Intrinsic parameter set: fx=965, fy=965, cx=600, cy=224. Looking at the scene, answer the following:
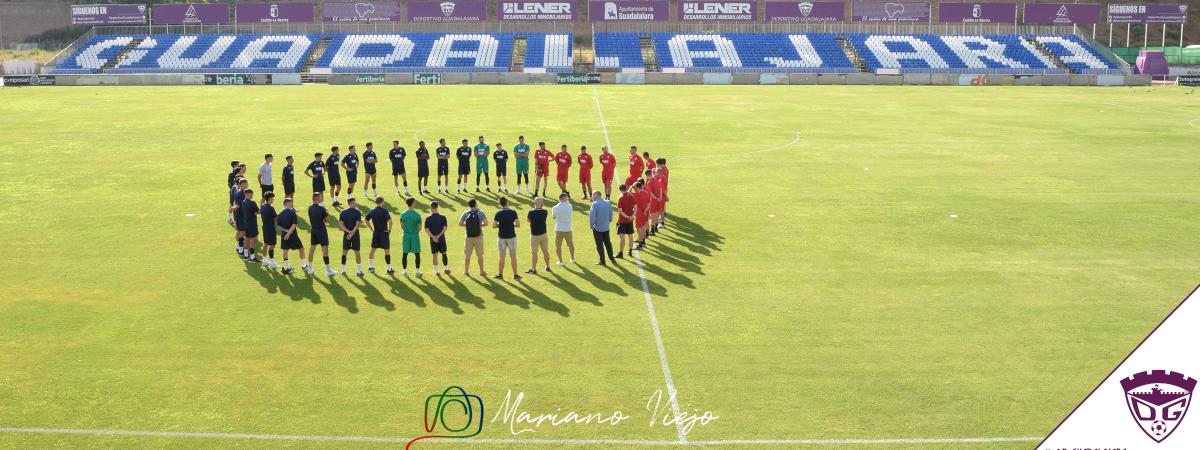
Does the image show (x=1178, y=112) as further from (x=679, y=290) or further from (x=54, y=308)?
(x=54, y=308)

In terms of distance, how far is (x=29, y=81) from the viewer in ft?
230

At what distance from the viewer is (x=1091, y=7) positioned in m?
87.6

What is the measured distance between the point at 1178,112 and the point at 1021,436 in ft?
152

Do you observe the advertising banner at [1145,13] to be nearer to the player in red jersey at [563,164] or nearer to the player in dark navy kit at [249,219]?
the player in red jersey at [563,164]

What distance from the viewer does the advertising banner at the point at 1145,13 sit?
8612 centimetres

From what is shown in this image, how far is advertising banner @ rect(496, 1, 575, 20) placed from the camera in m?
88.5

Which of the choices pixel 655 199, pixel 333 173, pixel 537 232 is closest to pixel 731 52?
pixel 333 173

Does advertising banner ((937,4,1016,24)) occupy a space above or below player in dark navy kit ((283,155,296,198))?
above

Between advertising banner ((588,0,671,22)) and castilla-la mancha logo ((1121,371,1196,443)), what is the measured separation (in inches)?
3402

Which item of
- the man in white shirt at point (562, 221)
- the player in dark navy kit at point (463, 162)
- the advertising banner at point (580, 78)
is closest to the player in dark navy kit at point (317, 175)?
the player in dark navy kit at point (463, 162)

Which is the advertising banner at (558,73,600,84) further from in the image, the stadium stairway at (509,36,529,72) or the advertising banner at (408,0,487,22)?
the advertising banner at (408,0,487,22)

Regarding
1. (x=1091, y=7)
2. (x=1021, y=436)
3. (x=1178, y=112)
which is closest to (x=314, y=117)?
(x=1021, y=436)

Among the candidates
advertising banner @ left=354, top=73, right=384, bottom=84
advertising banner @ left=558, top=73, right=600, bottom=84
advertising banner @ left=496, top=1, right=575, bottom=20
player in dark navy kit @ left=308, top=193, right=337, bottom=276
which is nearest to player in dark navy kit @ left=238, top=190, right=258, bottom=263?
player in dark navy kit @ left=308, top=193, right=337, bottom=276

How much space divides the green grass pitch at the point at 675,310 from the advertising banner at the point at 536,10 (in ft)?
195
